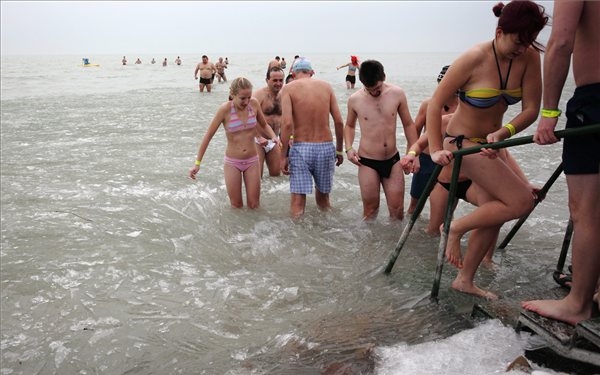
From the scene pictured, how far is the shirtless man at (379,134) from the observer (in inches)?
194

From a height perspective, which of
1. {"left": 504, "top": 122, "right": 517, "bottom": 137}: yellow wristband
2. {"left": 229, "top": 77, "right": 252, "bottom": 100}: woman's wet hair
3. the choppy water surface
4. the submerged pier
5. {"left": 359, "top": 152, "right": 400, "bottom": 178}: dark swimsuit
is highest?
{"left": 229, "top": 77, "right": 252, "bottom": 100}: woman's wet hair

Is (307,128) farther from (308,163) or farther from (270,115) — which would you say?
(270,115)

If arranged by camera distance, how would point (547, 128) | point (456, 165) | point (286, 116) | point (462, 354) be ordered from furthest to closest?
1. point (286, 116)
2. point (456, 165)
3. point (462, 354)
4. point (547, 128)

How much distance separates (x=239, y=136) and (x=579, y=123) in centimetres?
394

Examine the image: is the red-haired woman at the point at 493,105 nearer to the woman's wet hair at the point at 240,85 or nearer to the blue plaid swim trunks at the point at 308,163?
the blue plaid swim trunks at the point at 308,163

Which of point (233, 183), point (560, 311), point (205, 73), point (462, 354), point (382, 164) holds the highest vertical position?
point (205, 73)

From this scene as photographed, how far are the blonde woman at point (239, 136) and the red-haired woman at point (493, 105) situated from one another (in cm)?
290

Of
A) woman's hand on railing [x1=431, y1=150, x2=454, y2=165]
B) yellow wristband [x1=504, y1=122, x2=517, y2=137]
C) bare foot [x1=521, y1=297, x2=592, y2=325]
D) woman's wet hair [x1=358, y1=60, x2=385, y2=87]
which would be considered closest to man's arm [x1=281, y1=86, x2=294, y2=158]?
woman's wet hair [x1=358, y1=60, x2=385, y2=87]

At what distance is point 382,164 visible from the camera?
16.6ft

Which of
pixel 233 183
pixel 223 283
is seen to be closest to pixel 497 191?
pixel 223 283

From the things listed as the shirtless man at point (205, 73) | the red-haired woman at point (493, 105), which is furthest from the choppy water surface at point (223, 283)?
the shirtless man at point (205, 73)

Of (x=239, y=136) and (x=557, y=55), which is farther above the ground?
(x=557, y=55)

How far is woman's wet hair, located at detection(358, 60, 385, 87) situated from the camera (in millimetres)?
4551

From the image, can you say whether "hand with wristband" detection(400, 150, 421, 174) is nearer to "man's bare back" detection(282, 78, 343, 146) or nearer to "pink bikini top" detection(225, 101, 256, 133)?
"man's bare back" detection(282, 78, 343, 146)
